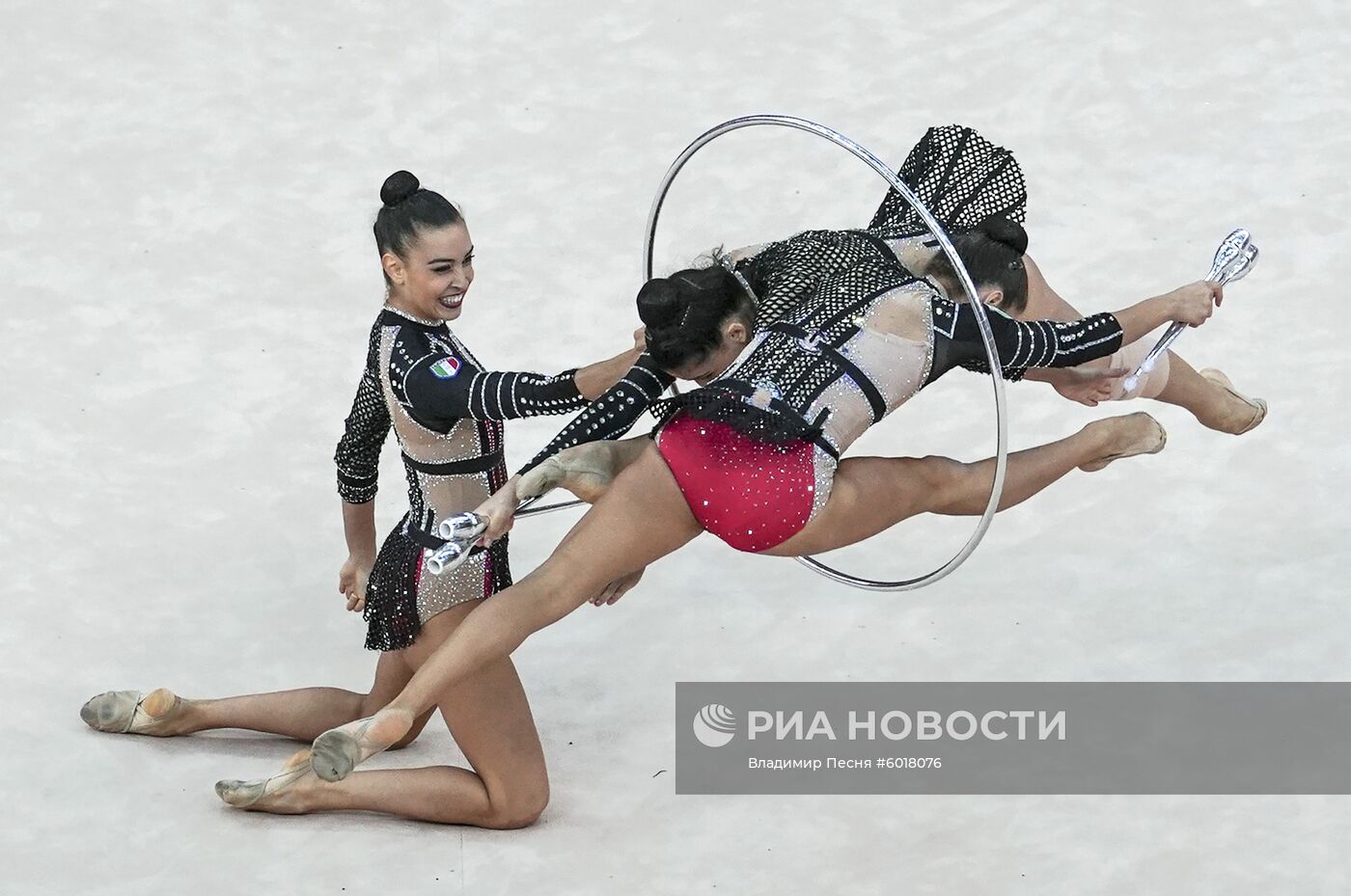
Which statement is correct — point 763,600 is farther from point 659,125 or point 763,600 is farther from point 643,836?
point 659,125

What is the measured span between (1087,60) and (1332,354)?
69.7 inches

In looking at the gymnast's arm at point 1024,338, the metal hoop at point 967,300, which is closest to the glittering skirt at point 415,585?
the metal hoop at point 967,300

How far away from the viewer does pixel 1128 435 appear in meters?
4.48

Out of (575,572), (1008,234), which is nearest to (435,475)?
(575,572)

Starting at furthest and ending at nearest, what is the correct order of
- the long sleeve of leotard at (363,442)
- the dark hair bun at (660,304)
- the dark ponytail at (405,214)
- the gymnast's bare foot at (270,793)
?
the long sleeve of leotard at (363,442)
the gymnast's bare foot at (270,793)
the dark ponytail at (405,214)
the dark hair bun at (660,304)

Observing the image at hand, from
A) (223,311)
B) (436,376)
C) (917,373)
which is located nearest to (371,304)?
(223,311)

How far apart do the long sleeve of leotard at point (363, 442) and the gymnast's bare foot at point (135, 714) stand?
2.12 feet

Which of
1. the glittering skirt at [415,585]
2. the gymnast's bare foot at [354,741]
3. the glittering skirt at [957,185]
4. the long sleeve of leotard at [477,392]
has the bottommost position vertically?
the gymnast's bare foot at [354,741]

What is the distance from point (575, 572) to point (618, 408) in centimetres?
40

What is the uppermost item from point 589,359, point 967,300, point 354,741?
point 589,359

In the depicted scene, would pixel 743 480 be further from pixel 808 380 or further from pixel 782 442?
pixel 808 380

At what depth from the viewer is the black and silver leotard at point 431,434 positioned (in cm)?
435

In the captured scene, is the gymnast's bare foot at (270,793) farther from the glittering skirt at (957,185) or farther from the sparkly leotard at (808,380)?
the glittering skirt at (957,185)

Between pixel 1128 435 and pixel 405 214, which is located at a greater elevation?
pixel 405 214
